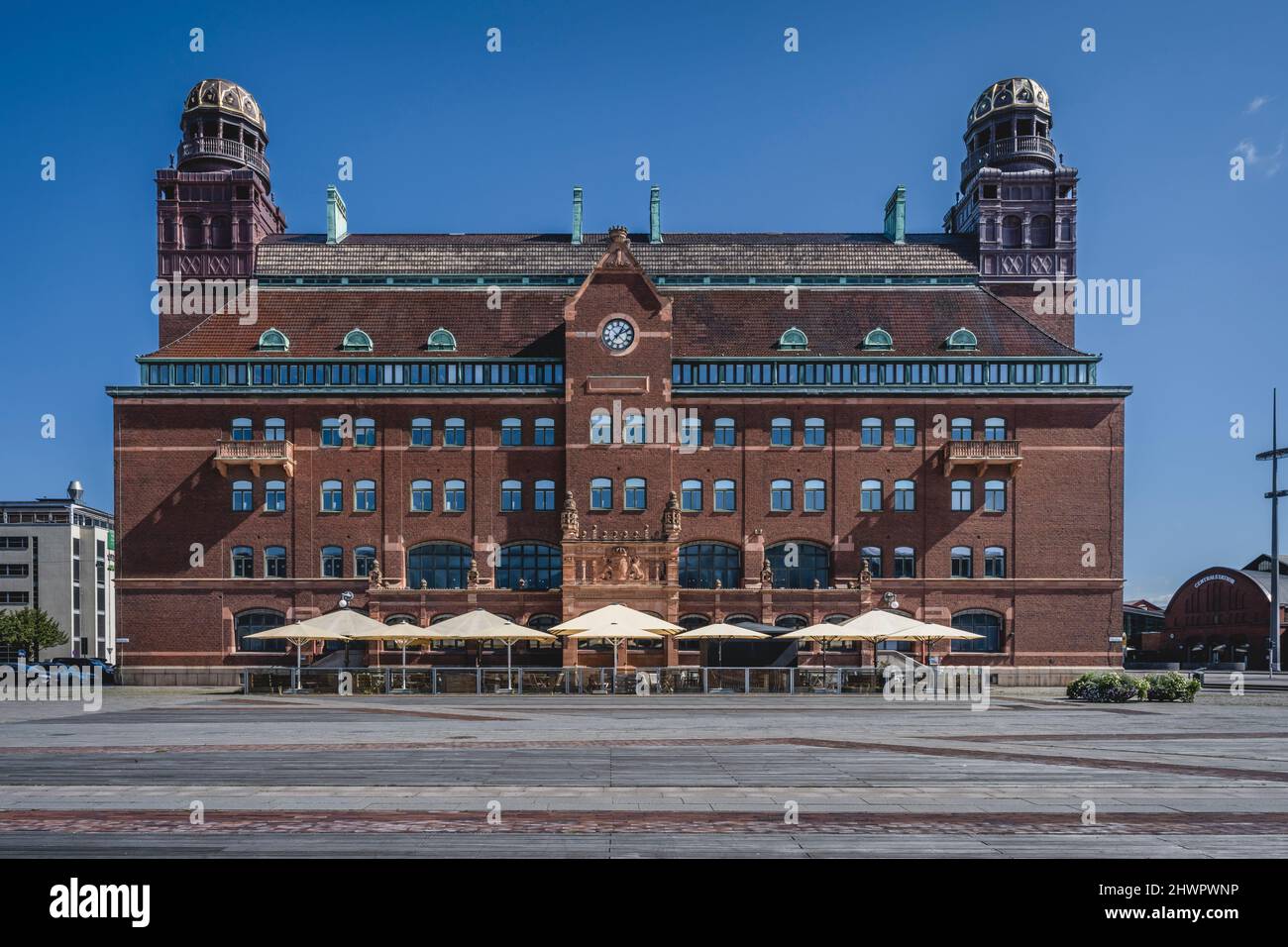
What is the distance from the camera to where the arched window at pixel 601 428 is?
57.8 meters

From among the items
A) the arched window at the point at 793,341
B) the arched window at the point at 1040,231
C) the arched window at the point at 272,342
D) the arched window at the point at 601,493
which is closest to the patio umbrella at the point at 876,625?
the arched window at the point at 601,493

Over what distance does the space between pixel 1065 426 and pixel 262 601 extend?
4334 cm

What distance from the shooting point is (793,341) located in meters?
59.5

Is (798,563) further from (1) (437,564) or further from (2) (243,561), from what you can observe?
(2) (243,561)

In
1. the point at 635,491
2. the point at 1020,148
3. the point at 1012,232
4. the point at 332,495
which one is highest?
the point at 1020,148

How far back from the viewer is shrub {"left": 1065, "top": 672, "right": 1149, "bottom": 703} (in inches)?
1516

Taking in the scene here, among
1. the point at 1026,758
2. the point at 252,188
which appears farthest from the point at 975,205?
the point at 1026,758

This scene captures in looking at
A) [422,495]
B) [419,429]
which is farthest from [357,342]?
[422,495]

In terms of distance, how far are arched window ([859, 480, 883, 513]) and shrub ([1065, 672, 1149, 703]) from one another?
19443 millimetres

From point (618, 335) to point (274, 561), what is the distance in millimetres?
21833

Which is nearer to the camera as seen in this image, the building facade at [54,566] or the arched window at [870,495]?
the arched window at [870,495]

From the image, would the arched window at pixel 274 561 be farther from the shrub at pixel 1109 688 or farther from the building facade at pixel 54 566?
the building facade at pixel 54 566

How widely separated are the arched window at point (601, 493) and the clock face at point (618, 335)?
7.05 m
